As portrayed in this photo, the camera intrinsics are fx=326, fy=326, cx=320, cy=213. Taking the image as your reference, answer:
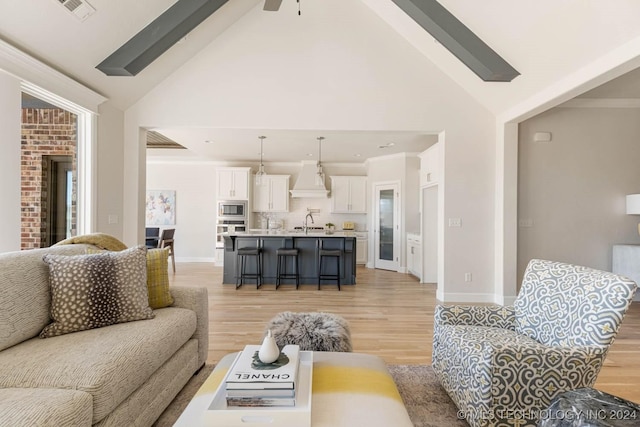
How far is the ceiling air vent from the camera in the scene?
2699 mm

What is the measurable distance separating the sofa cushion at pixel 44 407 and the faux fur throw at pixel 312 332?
39.8 inches

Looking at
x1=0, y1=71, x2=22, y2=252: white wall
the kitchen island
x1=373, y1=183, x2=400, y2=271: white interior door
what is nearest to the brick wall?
x1=0, y1=71, x2=22, y2=252: white wall

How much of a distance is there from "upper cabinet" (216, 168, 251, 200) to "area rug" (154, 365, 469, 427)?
19.4 ft

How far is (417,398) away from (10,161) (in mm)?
3645

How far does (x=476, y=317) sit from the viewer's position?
2.24m

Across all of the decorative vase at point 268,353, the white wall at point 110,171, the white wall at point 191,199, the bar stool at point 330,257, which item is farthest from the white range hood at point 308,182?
the decorative vase at point 268,353

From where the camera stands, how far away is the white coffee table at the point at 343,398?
1165 millimetres

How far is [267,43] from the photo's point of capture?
14.2ft

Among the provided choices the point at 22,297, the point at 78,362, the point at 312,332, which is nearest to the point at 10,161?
the point at 22,297

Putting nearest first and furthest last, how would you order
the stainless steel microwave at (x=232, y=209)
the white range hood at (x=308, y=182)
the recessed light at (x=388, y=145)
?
the recessed light at (x=388, y=145) < the white range hood at (x=308, y=182) < the stainless steel microwave at (x=232, y=209)

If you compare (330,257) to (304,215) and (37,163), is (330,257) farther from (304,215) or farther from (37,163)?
(37,163)

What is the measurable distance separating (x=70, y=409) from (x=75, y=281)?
2.89 feet

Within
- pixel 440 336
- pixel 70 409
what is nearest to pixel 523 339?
pixel 440 336

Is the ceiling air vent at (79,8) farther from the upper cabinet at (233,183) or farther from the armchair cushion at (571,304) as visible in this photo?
the upper cabinet at (233,183)
